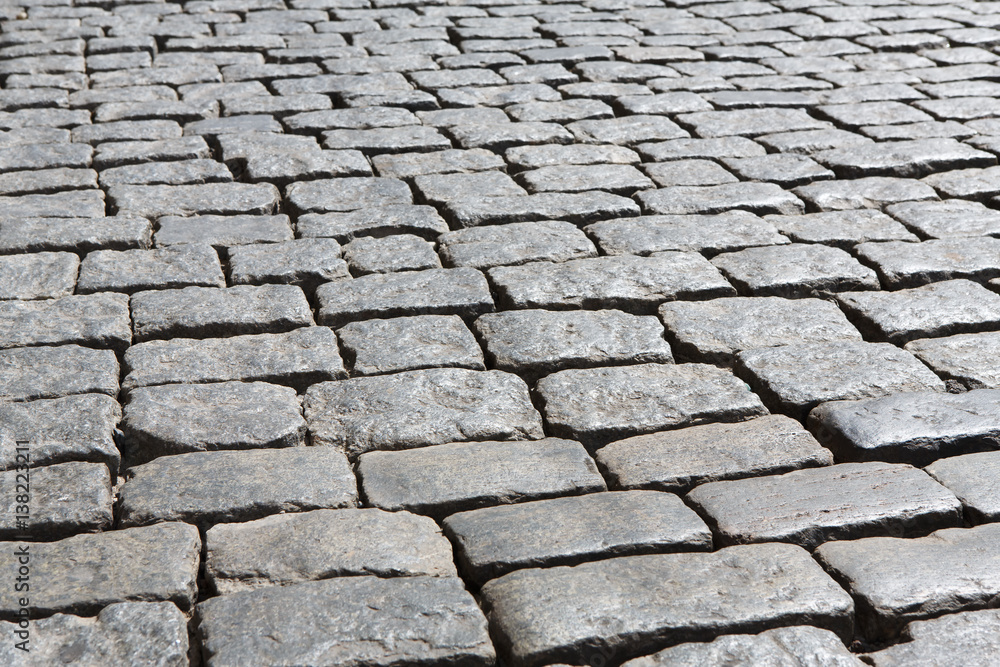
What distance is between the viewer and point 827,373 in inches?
111

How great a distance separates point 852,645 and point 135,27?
5.40m

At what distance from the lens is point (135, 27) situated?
6.09 meters

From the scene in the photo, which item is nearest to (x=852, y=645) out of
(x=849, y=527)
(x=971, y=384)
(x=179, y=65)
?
(x=849, y=527)

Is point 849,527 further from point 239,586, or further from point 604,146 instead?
point 604,146

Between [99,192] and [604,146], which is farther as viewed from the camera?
[604,146]

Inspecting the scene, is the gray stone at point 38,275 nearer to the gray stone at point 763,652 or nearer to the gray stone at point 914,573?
the gray stone at point 763,652

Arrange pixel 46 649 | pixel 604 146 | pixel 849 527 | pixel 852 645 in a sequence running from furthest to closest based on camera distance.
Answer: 1. pixel 604 146
2. pixel 849 527
3. pixel 852 645
4. pixel 46 649

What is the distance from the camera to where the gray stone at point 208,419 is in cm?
247

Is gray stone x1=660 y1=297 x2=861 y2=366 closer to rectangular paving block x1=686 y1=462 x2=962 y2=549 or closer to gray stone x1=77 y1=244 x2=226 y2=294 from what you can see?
rectangular paving block x1=686 y1=462 x2=962 y2=549

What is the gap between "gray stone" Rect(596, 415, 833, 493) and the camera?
2.39 metres

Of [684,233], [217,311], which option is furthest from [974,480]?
[217,311]

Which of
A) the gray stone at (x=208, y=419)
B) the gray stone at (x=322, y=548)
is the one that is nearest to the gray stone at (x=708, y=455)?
the gray stone at (x=322, y=548)

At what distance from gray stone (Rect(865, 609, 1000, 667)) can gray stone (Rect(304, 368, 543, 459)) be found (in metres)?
0.95

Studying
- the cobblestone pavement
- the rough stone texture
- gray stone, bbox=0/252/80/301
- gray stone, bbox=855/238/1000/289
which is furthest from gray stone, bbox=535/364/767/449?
gray stone, bbox=0/252/80/301
